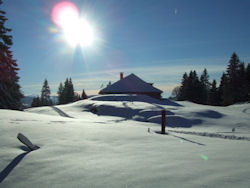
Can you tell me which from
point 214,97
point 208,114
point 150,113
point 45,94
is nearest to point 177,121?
point 150,113

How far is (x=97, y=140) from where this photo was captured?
13.2 ft

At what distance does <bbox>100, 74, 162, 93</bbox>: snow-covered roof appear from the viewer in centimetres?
2955

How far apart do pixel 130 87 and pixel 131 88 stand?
1.03ft

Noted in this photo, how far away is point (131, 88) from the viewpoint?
97.7 ft

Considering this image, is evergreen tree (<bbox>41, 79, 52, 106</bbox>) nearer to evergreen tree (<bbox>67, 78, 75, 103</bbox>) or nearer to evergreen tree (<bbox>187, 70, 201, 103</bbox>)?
evergreen tree (<bbox>67, 78, 75, 103</bbox>)

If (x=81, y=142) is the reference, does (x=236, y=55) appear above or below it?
above

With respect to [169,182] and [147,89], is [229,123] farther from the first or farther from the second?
[147,89]

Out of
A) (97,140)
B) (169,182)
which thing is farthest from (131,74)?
(169,182)

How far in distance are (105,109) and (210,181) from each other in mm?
14982

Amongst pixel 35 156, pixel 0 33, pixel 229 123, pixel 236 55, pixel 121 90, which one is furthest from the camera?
pixel 236 55

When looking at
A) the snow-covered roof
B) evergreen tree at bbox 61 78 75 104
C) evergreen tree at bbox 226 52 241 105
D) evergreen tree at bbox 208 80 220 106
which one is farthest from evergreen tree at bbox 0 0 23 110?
evergreen tree at bbox 208 80 220 106

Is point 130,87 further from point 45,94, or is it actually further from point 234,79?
point 45,94

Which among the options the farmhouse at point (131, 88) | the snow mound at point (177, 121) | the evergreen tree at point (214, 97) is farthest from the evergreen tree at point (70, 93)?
the snow mound at point (177, 121)

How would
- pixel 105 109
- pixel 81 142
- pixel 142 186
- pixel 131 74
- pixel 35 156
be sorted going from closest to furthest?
pixel 142 186
pixel 35 156
pixel 81 142
pixel 105 109
pixel 131 74
